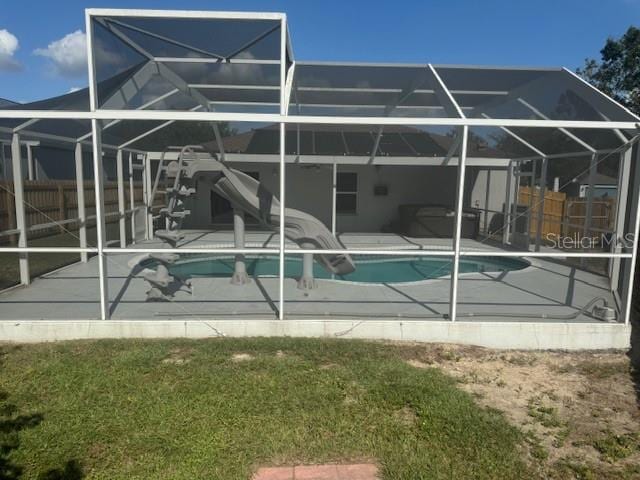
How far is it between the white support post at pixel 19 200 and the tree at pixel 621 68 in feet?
73.0

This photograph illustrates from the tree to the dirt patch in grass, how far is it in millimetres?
19537

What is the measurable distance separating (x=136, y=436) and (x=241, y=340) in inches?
69.0

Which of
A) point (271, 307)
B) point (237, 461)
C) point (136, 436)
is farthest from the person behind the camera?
point (271, 307)

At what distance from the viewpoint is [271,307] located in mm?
5391

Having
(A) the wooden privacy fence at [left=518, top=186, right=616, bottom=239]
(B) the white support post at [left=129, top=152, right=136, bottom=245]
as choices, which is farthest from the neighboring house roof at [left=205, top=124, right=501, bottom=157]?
(B) the white support post at [left=129, top=152, right=136, bottom=245]

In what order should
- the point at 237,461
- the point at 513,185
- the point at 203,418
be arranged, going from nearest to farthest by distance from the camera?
the point at 237,461 → the point at 203,418 → the point at 513,185

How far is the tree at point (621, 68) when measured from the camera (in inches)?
792

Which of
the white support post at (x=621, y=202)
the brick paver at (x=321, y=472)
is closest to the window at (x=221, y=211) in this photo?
the white support post at (x=621, y=202)

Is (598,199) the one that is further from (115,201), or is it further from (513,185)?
(115,201)

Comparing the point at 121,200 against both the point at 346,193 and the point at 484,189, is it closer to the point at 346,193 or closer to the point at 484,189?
the point at 346,193

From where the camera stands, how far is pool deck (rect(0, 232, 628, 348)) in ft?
15.6

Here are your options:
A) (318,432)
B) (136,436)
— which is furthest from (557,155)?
(136,436)

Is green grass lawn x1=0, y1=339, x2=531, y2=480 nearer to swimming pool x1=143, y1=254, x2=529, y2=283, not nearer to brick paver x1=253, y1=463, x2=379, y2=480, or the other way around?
brick paver x1=253, y1=463, x2=379, y2=480

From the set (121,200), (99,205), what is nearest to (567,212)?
(99,205)
